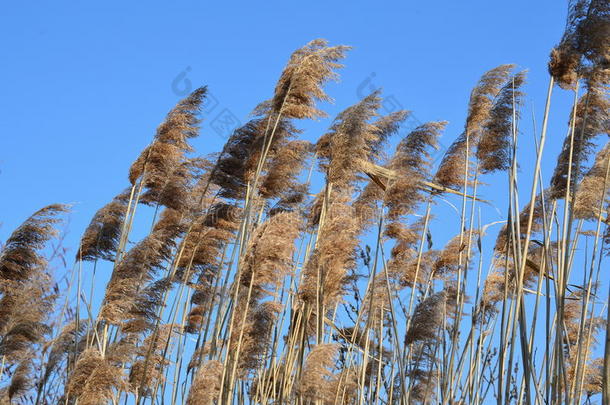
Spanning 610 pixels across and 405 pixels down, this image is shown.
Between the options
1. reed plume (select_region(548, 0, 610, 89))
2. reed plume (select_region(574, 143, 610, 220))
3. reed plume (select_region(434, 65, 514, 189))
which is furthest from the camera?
reed plume (select_region(434, 65, 514, 189))

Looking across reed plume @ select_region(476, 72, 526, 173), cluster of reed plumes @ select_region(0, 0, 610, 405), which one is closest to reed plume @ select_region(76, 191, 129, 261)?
cluster of reed plumes @ select_region(0, 0, 610, 405)

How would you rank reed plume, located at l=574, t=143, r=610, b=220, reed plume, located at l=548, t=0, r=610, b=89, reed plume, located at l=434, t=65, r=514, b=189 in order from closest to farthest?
reed plume, located at l=548, t=0, r=610, b=89, reed plume, located at l=574, t=143, r=610, b=220, reed plume, located at l=434, t=65, r=514, b=189

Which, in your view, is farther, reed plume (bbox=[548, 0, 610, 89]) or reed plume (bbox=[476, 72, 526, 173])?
reed plume (bbox=[476, 72, 526, 173])

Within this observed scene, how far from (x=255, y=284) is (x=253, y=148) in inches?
43.3

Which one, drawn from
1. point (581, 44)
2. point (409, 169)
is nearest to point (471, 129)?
point (409, 169)

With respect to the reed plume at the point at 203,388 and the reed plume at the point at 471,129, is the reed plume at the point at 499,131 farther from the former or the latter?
the reed plume at the point at 203,388

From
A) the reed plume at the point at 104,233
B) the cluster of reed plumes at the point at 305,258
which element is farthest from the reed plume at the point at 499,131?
the reed plume at the point at 104,233

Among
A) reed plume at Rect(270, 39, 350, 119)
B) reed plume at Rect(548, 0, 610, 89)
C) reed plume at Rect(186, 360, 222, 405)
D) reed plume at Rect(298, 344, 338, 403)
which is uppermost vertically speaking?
reed plume at Rect(270, 39, 350, 119)

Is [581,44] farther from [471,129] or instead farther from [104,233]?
[104,233]

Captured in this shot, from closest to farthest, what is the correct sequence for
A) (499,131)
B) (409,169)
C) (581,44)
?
(581,44), (499,131), (409,169)

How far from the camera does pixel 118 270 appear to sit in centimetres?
518

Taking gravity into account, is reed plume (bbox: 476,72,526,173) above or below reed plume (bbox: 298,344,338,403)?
above

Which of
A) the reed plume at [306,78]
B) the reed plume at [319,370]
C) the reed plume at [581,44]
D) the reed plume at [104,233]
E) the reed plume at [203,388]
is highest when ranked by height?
the reed plume at [306,78]

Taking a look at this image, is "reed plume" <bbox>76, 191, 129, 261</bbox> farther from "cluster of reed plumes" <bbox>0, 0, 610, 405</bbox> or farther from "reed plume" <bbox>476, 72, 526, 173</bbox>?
"reed plume" <bbox>476, 72, 526, 173</bbox>
